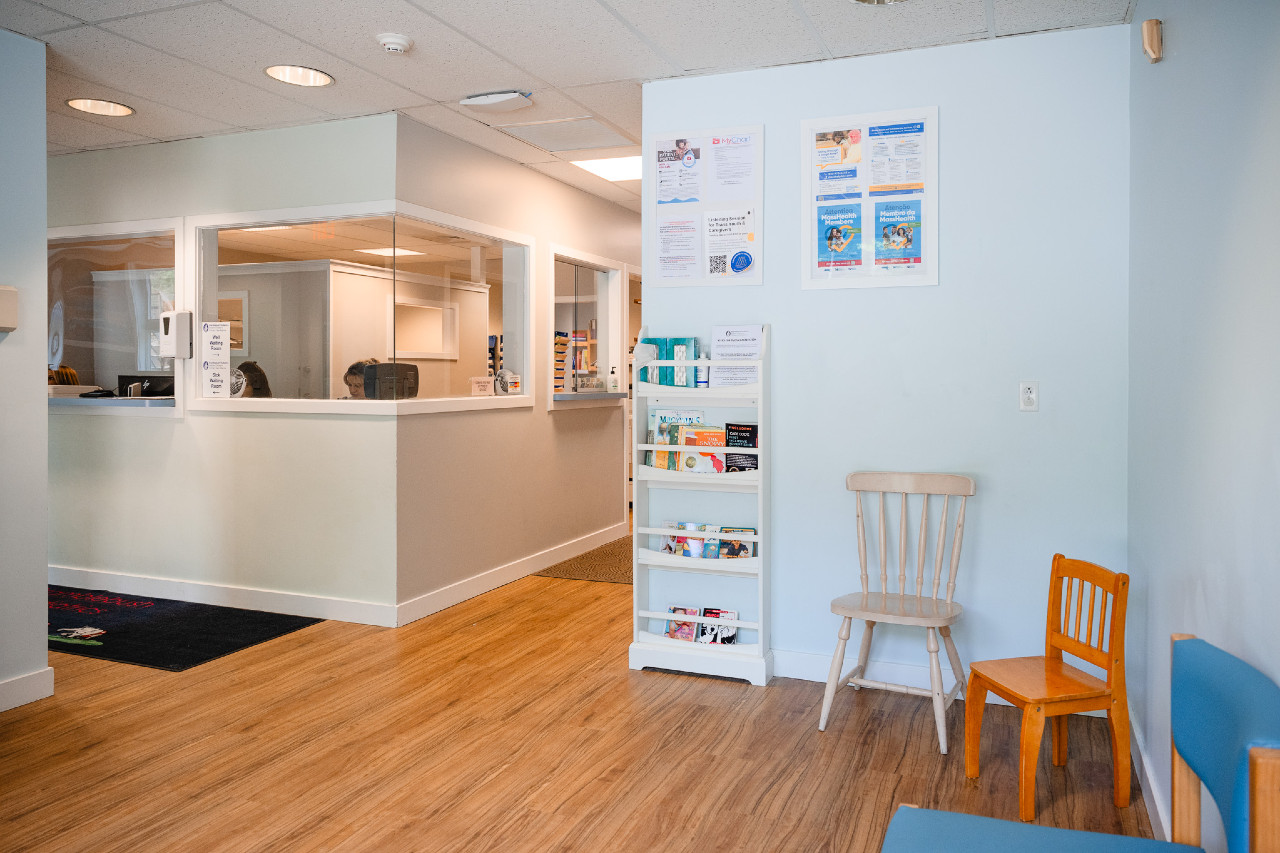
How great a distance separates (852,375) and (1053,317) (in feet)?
2.43

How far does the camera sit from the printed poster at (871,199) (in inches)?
134

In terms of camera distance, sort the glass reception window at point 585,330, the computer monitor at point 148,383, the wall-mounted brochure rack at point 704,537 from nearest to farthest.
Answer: the wall-mounted brochure rack at point 704,537
the computer monitor at point 148,383
the glass reception window at point 585,330

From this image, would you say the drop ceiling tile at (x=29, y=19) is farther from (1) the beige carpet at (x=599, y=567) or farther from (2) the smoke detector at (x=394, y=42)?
(1) the beige carpet at (x=599, y=567)

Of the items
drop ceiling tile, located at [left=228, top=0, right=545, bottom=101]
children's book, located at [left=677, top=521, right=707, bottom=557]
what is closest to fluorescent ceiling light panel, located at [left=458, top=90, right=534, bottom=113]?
drop ceiling tile, located at [left=228, top=0, right=545, bottom=101]

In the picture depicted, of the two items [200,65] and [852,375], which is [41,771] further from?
[852,375]

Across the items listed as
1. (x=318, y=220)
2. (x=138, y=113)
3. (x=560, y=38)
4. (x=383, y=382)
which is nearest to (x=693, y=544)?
(x=383, y=382)

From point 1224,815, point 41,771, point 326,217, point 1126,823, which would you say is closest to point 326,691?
point 41,771

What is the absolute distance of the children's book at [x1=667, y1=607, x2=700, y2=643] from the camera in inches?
147

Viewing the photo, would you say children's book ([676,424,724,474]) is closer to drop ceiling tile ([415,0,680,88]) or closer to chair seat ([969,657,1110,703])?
chair seat ([969,657,1110,703])

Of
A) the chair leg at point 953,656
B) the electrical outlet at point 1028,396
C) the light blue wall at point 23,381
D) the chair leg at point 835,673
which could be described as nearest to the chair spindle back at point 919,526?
the chair leg at point 953,656

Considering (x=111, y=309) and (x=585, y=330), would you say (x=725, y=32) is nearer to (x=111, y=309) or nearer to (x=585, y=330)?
(x=585, y=330)

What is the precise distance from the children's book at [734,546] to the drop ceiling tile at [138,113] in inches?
127

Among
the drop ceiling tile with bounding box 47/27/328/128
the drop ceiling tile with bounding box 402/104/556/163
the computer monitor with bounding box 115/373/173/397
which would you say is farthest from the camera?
the computer monitor with bounding box 115/373/173/397

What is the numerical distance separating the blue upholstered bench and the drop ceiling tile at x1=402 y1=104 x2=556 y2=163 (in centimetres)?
373
